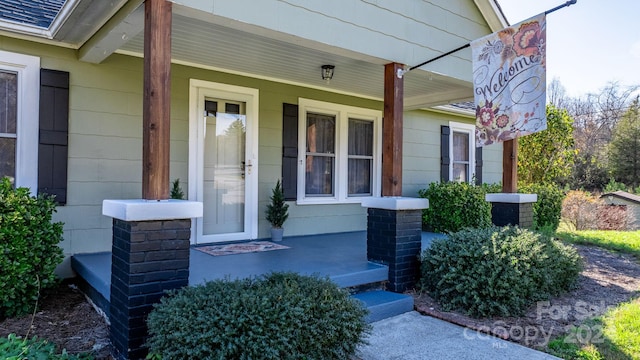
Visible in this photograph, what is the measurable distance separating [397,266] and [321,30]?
2411mm

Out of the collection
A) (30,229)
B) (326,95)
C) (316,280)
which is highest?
(326,95)

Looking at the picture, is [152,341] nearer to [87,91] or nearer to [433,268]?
[433,268]

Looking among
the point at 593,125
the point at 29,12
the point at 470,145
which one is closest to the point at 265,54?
the point at 29,12

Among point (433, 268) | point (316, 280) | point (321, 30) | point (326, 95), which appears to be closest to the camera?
point (316, 280)

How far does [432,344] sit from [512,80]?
8.14ft

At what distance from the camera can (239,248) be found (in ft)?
16.5

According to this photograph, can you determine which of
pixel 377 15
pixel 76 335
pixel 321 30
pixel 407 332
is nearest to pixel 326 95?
pixel 377 15

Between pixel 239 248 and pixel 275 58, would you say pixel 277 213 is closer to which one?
pixel 239 248

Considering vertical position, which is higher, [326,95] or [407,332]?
[326,95]

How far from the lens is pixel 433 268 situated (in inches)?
164

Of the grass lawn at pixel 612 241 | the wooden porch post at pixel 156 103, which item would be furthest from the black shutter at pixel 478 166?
the wooden porch post at pixel 156 103

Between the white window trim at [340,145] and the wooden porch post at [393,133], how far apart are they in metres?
1.75

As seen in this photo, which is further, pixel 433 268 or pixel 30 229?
pixel 433 268

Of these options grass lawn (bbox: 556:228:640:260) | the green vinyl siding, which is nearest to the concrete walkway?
the green vinyl siding
